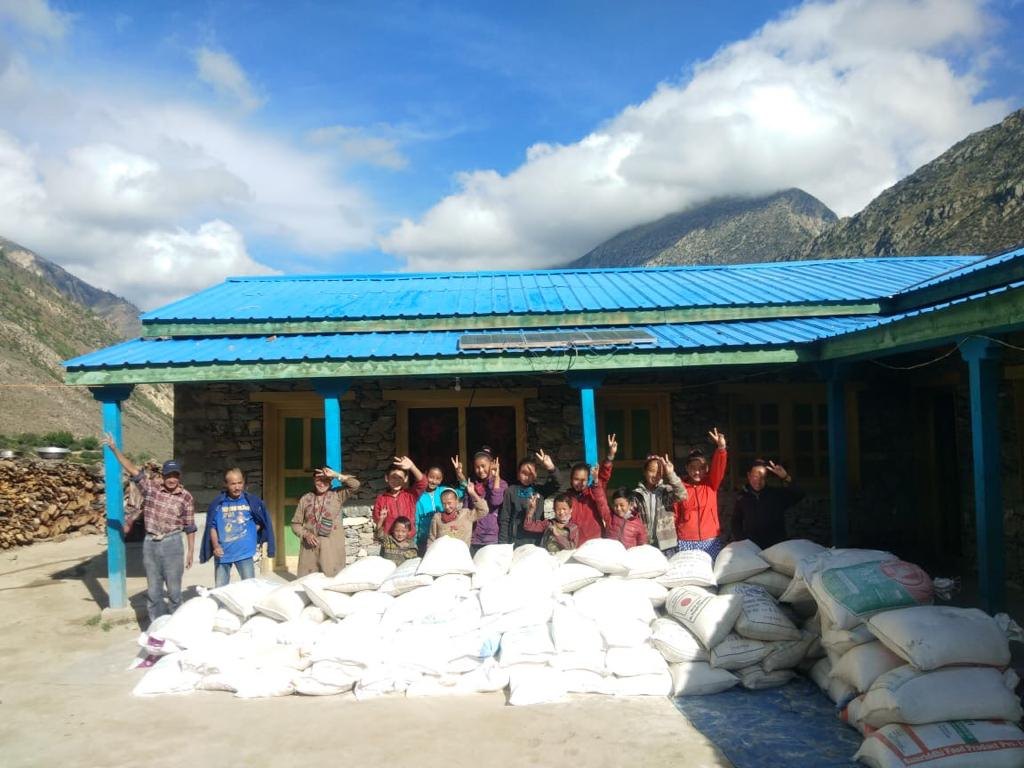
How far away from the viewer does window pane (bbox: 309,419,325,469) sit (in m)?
8.86

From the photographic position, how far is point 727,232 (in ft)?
214

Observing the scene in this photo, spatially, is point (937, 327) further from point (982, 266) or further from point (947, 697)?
point (947, 697)

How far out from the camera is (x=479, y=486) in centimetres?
648

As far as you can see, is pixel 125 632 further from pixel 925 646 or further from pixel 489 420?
pixel 925 646

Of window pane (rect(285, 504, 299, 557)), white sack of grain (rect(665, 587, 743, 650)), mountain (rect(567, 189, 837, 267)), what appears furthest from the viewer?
mountain (rect(567, 189, 837, 267))

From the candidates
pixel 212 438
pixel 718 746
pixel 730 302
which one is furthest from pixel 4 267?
pixel 718 746

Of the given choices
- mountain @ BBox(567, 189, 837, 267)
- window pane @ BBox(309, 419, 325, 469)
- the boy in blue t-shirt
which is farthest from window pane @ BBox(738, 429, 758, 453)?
mountain @ BBox(567, 189, 837, 267)

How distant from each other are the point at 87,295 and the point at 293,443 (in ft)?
349

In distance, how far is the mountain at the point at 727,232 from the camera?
61.0 metres

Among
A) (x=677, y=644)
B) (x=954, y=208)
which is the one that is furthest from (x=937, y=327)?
(x=954, y=208)

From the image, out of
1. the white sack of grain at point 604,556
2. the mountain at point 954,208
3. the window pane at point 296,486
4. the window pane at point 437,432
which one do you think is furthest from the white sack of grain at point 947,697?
the mountain at point 954,208

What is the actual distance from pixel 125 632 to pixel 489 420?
13.9 feet

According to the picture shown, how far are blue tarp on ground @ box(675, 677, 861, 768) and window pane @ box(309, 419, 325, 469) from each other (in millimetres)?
5397

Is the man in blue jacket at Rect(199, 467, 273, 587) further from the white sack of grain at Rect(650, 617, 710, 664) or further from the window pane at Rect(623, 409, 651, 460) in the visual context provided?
the window pane at Rect(623, 409, 651, 460)
